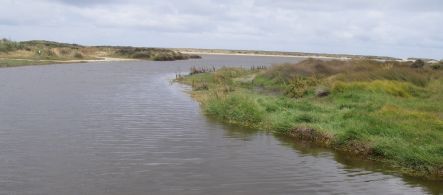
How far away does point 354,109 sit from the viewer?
98.4 feet

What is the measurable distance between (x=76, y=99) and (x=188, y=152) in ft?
65.0

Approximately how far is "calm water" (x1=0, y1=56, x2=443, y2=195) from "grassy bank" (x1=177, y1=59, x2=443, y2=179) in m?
1.27

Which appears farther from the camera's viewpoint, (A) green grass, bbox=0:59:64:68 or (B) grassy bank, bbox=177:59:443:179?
(A) green grass, bbox=0:59:64:68

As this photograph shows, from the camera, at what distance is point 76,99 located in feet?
129

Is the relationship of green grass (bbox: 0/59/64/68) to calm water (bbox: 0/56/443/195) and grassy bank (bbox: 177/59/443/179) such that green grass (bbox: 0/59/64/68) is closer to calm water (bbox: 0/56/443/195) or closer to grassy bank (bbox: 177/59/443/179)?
grassy bank (bbox: 177/59/443/179)

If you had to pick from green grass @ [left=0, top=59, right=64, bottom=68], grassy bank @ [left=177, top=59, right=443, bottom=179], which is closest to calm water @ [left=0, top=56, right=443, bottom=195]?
grassy bank @ [left=177, top=59, right=443, bottom=179]

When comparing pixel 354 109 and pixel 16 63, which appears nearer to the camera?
pixel 354 109

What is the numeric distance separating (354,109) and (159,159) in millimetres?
13853

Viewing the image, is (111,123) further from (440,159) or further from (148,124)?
(440,159)

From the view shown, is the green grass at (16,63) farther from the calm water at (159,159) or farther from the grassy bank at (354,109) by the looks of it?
the calm water at (159,159)

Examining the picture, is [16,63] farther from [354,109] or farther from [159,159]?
[159,159]

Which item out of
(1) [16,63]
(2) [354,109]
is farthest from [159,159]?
(1) [16,63]

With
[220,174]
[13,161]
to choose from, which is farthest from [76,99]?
[220,174]

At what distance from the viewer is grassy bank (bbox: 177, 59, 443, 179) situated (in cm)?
2170
